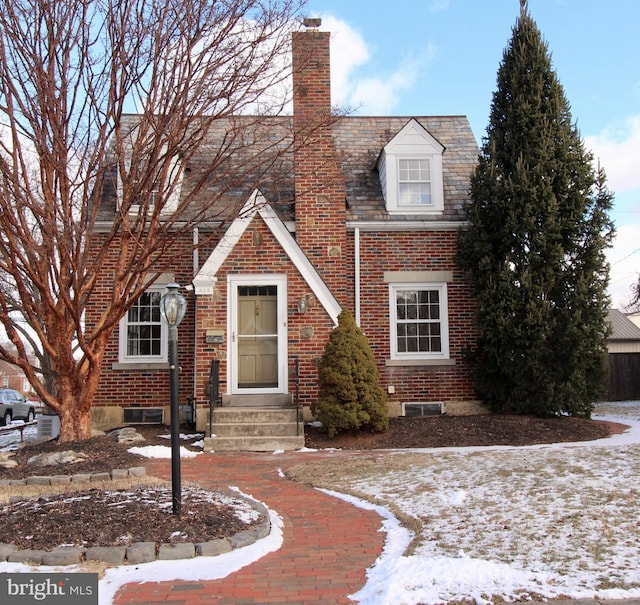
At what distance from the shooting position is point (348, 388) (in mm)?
10492

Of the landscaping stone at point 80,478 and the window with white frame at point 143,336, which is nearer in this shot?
the landscaping stone at point 80,478

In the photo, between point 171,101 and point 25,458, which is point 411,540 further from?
point 171,101

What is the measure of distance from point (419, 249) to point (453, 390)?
313cm

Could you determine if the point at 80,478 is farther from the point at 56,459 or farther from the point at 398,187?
the point at 398,187

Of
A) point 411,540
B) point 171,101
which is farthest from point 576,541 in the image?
point 171,101

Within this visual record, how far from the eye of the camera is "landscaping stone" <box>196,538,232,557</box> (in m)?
4.96

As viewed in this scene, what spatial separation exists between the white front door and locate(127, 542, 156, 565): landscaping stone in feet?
22.0

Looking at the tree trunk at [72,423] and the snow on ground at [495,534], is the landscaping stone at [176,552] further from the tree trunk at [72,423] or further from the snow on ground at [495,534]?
the tree trunk at [72,423]

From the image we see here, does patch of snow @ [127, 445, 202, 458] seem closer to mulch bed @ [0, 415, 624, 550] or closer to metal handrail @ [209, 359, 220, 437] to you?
mulch bed @ [0, 415, 624, 550]

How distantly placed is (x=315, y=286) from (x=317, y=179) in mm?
2368

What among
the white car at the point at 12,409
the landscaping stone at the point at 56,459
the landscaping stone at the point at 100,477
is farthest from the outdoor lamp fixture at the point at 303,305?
the white car at the point at 12,409

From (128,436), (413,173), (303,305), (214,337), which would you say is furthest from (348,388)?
(413,173)

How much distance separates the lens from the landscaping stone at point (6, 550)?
Answer: 480 cm

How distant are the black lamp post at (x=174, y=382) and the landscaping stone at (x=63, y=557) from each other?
1.07 m
